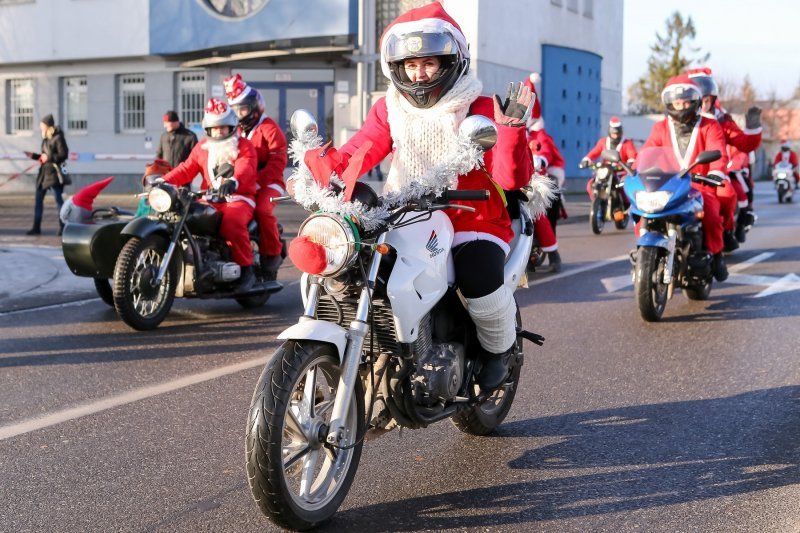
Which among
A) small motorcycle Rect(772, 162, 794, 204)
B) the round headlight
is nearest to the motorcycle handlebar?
the round headlight

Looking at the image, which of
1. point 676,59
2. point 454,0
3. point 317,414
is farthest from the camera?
point 676,59

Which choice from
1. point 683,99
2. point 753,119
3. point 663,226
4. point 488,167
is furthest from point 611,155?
point 488,167

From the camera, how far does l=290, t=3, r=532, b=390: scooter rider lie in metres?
4.46

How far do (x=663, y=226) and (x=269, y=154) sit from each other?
3.58 m

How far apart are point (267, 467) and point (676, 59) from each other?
72055 millimetres

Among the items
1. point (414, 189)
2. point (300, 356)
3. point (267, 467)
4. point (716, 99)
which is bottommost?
point (267, 467)

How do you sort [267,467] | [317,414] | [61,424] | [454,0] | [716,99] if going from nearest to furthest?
1. [267,467]
2. [317,414]
3. [61,424]
4. [716,99]
5. [454,0]

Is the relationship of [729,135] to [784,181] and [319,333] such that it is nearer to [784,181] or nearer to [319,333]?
[319,333]

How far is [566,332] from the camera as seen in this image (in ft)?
27.2

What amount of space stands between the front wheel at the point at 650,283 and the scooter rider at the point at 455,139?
4009mm

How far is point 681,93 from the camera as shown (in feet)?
32.0

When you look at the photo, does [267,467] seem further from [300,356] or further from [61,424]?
[61,424]

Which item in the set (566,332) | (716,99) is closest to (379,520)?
(566,332)

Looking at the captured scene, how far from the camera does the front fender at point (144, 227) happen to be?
831 centimetres
